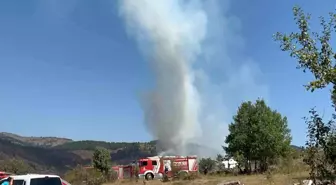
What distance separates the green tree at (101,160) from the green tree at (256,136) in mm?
19466

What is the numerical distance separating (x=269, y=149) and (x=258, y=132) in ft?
9.74

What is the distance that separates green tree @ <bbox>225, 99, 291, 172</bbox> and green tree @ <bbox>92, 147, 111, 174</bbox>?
63.9ft

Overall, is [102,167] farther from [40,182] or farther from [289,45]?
[289,45]

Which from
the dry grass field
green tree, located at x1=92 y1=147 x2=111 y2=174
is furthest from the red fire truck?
the dry grass field

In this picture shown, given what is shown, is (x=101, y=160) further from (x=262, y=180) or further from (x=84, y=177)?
(x=262, y=180)

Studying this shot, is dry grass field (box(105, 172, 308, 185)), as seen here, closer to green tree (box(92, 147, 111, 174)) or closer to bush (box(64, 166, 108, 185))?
bush (box(64, 166, 108, 185))

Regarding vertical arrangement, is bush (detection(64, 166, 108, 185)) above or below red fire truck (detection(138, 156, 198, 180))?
below

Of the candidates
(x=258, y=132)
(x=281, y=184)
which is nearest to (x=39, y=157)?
(x=258, y=132)

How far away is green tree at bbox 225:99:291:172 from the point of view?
6750 cm

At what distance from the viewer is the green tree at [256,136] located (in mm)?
67500

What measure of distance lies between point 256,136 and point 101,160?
80.5 ft

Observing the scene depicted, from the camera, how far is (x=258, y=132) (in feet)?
224

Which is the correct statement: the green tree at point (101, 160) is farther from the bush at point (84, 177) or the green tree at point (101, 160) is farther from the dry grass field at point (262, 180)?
the dry grass field at point (262, 180)

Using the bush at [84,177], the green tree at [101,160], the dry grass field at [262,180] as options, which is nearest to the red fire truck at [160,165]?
the green tree at [101,160]
